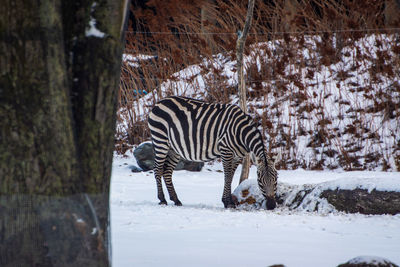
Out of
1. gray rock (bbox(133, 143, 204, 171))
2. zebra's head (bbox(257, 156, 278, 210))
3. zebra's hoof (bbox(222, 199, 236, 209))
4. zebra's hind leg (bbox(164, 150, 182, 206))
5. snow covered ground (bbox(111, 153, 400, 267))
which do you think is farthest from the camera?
gray rock (bbox(133, 143, 204, 171))

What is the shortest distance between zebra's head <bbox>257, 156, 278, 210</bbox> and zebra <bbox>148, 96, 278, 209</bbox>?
0.05 ft

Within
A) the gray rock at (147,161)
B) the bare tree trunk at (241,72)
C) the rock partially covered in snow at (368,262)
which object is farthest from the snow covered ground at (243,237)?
the gray rock at (147,161)

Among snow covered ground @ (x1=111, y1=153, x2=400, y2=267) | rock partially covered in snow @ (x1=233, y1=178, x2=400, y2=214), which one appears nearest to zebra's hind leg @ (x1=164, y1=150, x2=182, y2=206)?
snow covered ground @ (x1=111, y1=153, x2=400, y2=267)

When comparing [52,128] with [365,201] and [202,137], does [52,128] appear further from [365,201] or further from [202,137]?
[202,137]

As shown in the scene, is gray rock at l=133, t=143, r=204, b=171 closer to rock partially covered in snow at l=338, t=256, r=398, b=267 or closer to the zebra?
the zebra

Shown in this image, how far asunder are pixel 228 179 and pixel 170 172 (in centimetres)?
101

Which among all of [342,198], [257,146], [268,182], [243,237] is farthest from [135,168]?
[243,237]

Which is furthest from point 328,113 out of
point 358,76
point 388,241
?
point 388,241

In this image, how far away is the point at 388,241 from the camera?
4.31m

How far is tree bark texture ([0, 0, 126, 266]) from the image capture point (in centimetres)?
226

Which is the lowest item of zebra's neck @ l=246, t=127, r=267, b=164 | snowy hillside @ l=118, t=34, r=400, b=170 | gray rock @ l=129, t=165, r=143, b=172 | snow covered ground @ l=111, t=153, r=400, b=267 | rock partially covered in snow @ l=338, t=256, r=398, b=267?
snow covered ground @ l=111, t=153, r=400, b=267

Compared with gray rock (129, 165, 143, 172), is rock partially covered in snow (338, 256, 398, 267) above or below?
below

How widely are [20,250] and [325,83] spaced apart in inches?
379

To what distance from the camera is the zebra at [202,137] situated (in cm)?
683
